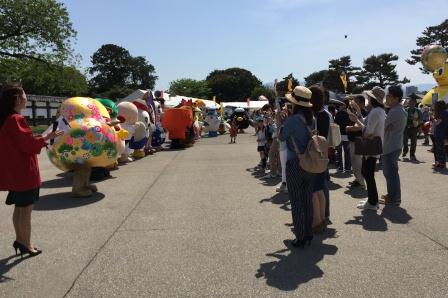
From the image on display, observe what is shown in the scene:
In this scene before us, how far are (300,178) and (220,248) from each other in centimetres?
123

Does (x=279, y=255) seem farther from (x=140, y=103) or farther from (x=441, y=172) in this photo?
(x=140, y=103)

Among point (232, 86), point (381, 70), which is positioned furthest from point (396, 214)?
point (232, 86)

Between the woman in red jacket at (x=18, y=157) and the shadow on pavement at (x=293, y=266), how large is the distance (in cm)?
268

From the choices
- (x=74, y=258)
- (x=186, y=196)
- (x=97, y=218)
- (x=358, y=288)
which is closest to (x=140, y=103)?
(x=186, y=196)

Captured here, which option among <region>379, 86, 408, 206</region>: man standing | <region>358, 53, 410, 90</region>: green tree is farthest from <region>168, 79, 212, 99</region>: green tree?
<region>379, 86, 408, 206</region>: man standing

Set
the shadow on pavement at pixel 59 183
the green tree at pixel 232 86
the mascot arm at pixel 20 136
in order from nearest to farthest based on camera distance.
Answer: the mascot arm at pixel 20 136, the shadow on pavement at pixel 59 183, the green tree at pixel 232 86

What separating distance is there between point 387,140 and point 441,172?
430 centimetres

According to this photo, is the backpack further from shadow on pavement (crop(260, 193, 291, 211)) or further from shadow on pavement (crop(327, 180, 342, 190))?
shadow on pavement (crop(327, 180, 342, 190))

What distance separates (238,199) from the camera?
787 cm

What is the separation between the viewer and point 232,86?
3536 inches

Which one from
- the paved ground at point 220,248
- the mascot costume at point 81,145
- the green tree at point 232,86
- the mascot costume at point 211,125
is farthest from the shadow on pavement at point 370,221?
the green tree at point 232,86

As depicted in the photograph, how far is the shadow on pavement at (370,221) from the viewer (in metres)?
5.81

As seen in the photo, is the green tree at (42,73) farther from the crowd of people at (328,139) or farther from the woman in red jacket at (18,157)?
the woman in red jacket at (18,157)

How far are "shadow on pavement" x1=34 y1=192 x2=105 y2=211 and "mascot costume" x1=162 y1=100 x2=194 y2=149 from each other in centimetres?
1015
